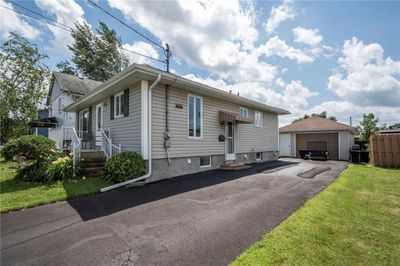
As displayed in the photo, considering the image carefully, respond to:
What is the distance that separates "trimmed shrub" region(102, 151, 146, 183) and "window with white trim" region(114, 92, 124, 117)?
2.74 metres

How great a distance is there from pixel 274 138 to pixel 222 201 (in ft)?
38.7

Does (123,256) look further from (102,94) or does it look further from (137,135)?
(102,94)

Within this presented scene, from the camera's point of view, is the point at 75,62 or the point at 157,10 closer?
the point at 157,10

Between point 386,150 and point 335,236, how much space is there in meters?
13.1

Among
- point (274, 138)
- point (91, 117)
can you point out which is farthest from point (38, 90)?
point (274, 138)

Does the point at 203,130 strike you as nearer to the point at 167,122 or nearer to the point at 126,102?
the point at 167,122

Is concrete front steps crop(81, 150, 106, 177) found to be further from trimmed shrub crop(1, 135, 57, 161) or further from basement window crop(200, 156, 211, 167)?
basement window crop(200, 156, 211, 167)

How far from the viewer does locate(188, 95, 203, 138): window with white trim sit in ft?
29.7

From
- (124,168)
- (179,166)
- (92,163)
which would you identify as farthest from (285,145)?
(92,163)

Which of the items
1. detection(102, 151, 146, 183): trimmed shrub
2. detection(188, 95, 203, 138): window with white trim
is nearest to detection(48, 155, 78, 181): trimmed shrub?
detection(102, 151, 146, 183): trimmed shrub

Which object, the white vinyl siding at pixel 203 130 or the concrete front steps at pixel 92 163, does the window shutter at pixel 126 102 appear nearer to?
the white vinyl siding at pixel 203 130

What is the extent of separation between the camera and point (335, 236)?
3266 millimetres

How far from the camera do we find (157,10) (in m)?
9.09

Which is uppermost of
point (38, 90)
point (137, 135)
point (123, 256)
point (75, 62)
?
point (75, 62)
